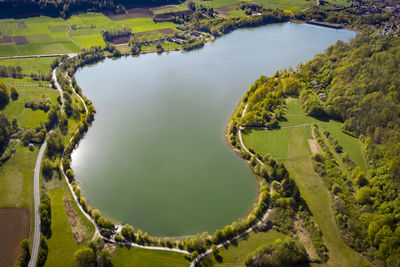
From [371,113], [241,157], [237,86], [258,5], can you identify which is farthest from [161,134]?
[258,5]

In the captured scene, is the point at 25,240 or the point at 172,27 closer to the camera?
the point at 25,240

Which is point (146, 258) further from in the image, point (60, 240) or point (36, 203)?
point (36, 203)

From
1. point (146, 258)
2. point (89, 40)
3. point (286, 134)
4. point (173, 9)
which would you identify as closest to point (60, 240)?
point (146, 258)

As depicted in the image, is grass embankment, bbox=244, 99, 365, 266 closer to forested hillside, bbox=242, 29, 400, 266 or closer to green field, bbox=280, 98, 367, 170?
green field, bbox=280, 98, 367, 170

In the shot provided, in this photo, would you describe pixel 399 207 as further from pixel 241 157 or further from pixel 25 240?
pixel 25 240

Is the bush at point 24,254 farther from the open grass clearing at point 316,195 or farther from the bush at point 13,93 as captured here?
the bush at point 13,93

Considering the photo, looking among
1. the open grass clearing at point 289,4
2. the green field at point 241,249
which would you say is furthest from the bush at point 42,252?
the open grass clearing at point 289,4
